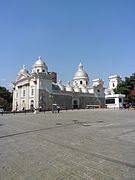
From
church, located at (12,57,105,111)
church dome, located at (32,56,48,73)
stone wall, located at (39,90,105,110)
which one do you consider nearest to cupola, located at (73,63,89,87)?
church, located at (12,57,105,111)

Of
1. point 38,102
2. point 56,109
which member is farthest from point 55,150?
point 38,102

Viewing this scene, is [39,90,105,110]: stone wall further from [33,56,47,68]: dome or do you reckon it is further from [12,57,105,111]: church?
[33,56,47,68]: dome

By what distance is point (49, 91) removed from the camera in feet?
219

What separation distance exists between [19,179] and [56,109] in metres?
45.2

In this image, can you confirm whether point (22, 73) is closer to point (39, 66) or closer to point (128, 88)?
point (39, 66)

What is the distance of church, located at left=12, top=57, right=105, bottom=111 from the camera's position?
65000 millimetres

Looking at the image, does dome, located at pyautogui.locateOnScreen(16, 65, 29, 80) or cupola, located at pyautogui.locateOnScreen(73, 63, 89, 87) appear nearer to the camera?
dome, located at pyautogui.locateOnScreen(16, 65, 29, 80)

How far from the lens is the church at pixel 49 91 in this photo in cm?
6500

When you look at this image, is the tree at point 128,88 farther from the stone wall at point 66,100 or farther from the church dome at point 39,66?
the church dome at point 39,66

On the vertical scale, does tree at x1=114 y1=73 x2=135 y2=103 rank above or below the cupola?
below

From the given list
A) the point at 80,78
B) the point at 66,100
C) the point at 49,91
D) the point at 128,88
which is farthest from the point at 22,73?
the point at 128,88

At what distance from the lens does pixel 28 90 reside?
6838cm

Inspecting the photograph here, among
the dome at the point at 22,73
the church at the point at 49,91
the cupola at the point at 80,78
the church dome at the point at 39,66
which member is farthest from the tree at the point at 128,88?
→ the dome at the point at 22,73

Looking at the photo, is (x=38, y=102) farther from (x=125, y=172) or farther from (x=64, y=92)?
(x=125, y=172)
